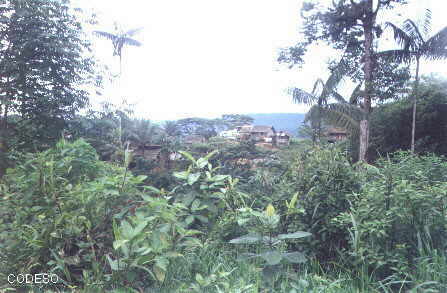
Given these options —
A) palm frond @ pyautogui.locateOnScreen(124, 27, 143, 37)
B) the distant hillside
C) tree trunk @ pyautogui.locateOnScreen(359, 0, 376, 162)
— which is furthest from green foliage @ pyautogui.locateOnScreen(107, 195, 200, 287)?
tree trunk @ pyautogui.locateOnScreen(359, 0, 376, 162)

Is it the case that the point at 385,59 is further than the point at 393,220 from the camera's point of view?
Yes

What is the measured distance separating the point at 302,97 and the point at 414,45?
3811mm

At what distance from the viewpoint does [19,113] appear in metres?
5.14

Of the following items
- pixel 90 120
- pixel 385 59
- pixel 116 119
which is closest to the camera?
pixel 90 120

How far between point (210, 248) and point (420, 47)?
9.27 meters

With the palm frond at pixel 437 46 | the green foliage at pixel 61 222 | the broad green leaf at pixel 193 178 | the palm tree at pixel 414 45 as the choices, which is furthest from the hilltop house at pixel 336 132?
the green foliage at pixel 61 222

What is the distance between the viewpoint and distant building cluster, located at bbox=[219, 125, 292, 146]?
569 cm

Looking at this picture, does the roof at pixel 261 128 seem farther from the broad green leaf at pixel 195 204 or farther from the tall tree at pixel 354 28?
the broad green leaf at pixel 195 204

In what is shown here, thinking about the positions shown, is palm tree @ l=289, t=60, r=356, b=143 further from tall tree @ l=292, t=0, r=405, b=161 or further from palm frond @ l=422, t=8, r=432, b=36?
palm frond @ l=422, t=8, r=432, b=36

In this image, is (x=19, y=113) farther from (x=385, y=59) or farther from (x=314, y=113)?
(x=385, y=59)

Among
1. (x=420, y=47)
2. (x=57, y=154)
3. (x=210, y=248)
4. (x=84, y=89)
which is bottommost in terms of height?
(x=210, y=248)

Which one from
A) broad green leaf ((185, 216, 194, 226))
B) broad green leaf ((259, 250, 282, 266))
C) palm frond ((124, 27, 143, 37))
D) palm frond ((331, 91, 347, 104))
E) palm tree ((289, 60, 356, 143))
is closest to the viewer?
broad green leaf ((259, 250, 282, 266))

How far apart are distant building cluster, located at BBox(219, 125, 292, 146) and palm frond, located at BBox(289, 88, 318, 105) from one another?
4.29ft

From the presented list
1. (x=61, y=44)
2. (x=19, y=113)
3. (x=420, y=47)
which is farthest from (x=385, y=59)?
(x=19, y=113)
